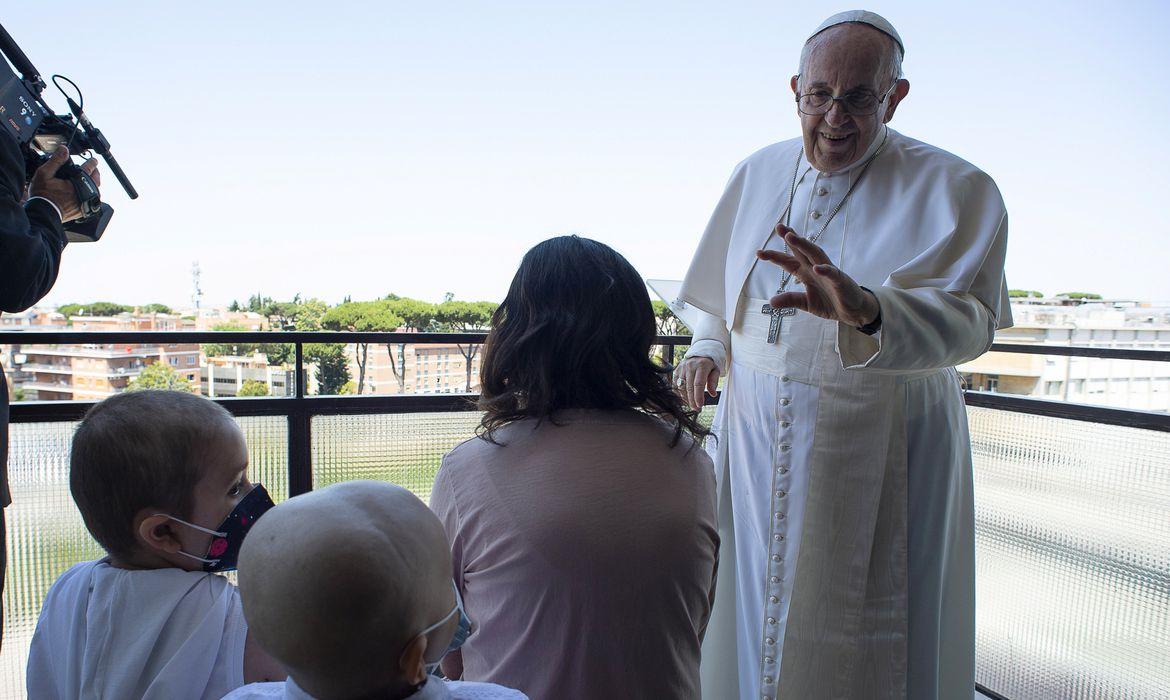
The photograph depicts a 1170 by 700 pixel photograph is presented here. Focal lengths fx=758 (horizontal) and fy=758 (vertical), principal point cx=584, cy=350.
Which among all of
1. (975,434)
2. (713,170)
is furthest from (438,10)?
→ (975,434)

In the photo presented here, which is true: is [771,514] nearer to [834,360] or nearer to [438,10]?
[834,360]

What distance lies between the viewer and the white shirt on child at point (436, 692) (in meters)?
0.70

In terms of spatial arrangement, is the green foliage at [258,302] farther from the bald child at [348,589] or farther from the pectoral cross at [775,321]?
the bald child at [348,589]

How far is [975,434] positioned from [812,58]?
59.6 inches

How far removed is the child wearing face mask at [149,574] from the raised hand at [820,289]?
35.5 inches

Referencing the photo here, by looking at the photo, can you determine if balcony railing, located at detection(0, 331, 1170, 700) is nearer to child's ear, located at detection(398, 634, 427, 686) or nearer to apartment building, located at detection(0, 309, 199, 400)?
apartment building, located at detection(0, 309, 199, 400)

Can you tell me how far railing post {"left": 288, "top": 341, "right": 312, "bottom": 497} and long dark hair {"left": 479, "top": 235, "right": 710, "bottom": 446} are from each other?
48.4 inches

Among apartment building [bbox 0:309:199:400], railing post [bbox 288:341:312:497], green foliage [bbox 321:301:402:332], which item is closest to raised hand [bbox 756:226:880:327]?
apartment building [bbox 0:309:199:400]

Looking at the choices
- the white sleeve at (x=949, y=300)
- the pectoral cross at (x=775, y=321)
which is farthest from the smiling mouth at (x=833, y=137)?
the pectoral cross at (x=775, y=321)

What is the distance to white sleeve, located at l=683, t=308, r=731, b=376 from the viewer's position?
5.88ft

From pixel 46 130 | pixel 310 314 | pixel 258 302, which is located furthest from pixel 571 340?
pixel 258 302

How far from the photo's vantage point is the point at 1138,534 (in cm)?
205

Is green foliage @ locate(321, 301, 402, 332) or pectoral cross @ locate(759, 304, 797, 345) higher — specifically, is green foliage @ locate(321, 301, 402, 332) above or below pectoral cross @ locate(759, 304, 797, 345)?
below

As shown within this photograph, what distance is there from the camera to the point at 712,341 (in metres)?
1.83
